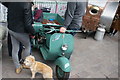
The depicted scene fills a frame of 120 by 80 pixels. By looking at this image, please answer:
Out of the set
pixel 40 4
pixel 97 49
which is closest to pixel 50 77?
pixel 97 49

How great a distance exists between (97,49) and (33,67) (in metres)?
1.93

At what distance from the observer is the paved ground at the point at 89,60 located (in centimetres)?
283

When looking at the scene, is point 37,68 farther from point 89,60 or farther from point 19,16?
point 89,60

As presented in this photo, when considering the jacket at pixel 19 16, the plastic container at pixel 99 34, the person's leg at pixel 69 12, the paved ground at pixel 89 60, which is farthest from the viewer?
the plastic container at pixel 99 34

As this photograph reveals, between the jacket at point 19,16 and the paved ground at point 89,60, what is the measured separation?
864mm

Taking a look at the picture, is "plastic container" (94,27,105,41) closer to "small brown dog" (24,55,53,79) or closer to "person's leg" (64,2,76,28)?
"person's leg" (64,2,76,28)

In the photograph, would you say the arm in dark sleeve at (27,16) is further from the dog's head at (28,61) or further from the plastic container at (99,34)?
the plastic container at (99,34)

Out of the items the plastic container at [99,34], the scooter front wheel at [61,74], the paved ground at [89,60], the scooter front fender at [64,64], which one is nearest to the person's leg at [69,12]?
the scooter front fender at [64,64]

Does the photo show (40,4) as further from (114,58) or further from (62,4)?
(114,58)

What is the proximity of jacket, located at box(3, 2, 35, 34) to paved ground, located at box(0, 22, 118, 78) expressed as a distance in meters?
0.86

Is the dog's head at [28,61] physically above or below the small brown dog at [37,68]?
above

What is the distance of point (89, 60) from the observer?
336 centimetres

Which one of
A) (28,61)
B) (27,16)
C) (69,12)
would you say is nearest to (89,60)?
(69,12)

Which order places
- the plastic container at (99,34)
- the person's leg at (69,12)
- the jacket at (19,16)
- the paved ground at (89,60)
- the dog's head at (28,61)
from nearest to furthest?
the jacket at (19,16), the dog's head at (28,61), the person's leg at (69,12), the paved ground at (89,60), the plastic container at (99,34)
